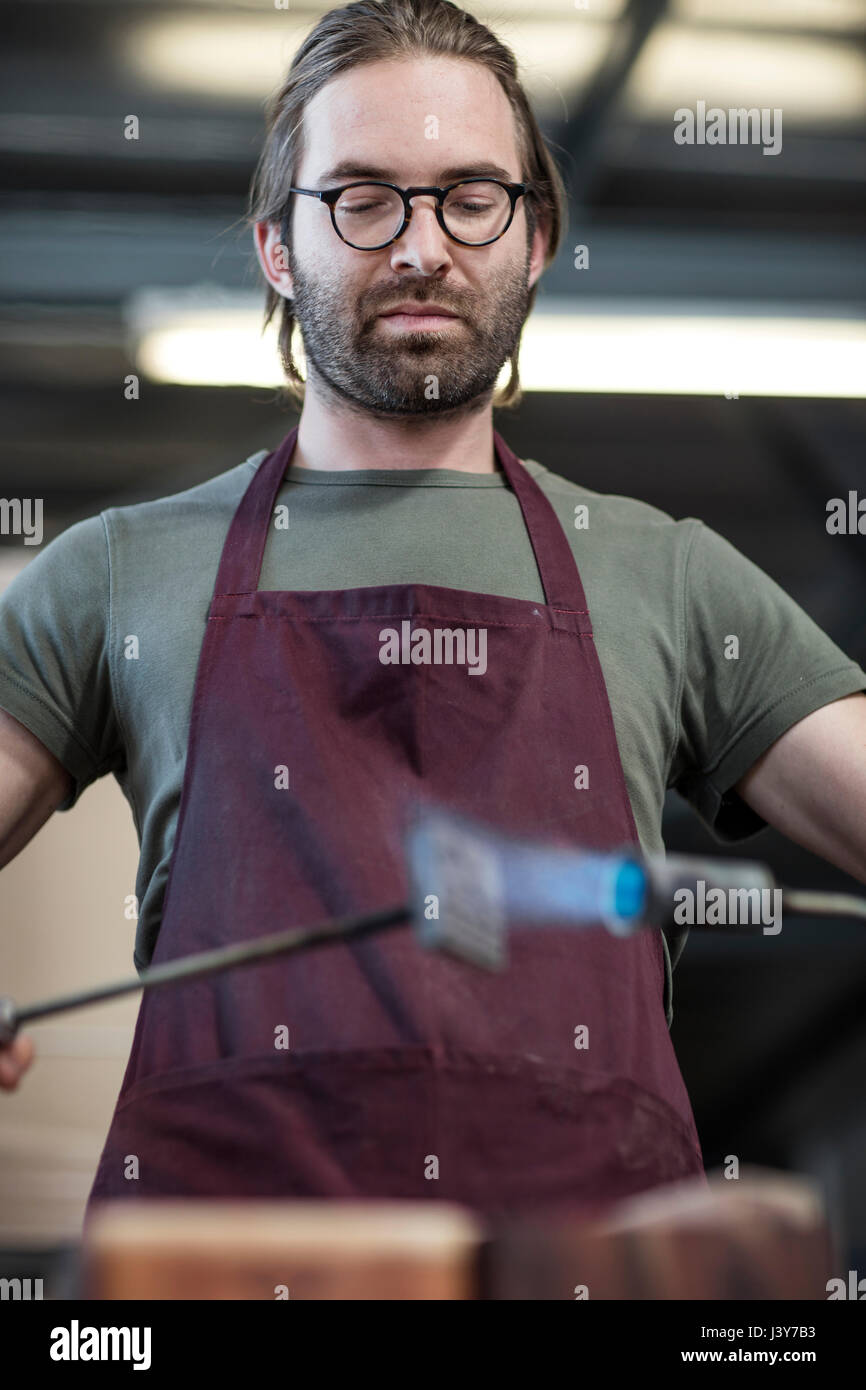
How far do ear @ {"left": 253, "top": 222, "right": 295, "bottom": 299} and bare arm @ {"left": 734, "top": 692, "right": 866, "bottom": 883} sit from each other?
2.19 ft

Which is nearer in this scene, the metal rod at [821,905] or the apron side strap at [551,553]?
the metal rod at [821,905]

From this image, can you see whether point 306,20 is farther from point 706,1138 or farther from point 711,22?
point 706,1138

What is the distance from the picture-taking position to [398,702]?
1319 mm

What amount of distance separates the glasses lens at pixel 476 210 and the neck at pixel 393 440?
16 centimetres

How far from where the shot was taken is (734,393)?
3.11 m

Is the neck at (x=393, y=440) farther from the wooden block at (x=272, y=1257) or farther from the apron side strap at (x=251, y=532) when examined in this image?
the wooden block at (x=272, y=1257)

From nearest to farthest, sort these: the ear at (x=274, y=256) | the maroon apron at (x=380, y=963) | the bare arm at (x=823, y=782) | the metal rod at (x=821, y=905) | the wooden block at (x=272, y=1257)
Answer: the wooden block at (x=272, y=1257) < the metal rod at (x=821, y=905) < the maroon apron at (x=380, y=963) < the bare arm at (x=823, y=782) < the ear at (x=274, y=256)

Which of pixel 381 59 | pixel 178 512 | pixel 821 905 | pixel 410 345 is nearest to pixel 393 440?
pixel 410 345

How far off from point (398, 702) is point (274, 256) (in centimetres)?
56

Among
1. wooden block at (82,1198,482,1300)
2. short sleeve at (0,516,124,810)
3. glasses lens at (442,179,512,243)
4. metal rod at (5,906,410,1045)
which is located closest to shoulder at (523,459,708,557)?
glasses lens at (442,179,512,243)

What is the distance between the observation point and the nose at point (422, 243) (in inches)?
54.9

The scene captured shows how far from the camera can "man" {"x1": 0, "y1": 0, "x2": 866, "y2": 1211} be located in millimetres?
1179

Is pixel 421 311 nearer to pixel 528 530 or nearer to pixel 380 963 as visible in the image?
pixel 528 530

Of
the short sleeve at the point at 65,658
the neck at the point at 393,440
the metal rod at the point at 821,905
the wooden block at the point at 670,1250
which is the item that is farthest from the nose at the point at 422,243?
the wooden block at the point at 670,1250
